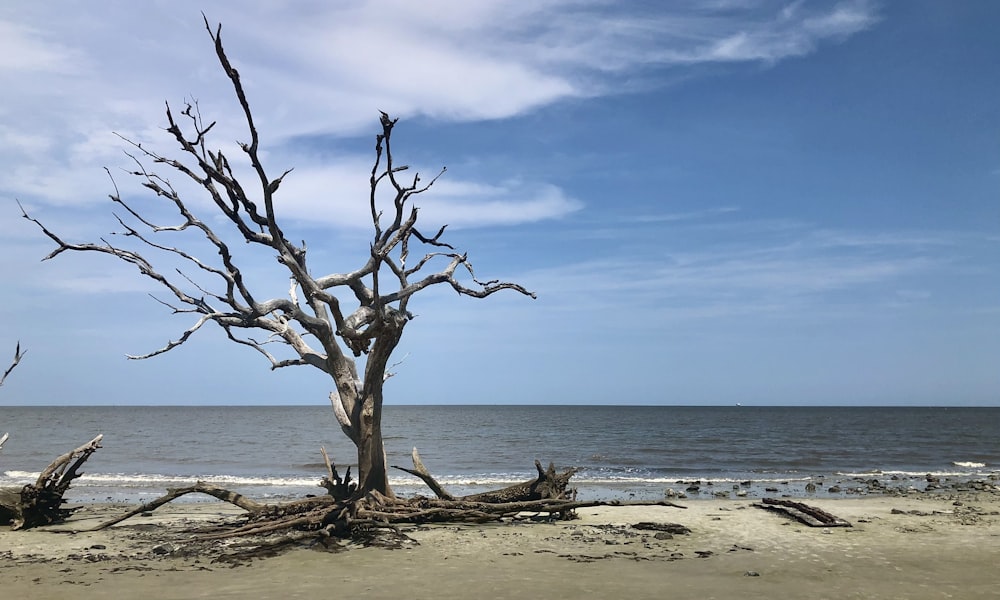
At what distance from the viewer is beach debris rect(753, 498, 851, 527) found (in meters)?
12.8

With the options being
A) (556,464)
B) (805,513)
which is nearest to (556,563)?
(805,513)

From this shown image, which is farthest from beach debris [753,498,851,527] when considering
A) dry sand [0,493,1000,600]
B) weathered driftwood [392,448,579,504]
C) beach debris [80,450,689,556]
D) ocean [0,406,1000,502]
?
ocean [0,406,1000,502]

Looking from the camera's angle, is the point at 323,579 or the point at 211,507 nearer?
the point at 323,579

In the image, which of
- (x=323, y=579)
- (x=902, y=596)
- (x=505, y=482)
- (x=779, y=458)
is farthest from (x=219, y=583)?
(x=779, y=458)

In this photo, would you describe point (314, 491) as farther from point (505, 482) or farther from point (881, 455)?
point (881, 455)

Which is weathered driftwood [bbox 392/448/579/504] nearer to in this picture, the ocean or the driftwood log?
the driftwood log

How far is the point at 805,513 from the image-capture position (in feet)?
45.0

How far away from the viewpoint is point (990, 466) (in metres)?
31.2

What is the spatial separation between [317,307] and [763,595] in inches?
295

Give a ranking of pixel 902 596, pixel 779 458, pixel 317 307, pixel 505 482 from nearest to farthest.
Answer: pixel 902 596
pixel 317 307
pixel 505 482
pixel 779 458

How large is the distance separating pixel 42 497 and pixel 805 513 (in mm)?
13001

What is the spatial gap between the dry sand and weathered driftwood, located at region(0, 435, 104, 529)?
12.2 inches

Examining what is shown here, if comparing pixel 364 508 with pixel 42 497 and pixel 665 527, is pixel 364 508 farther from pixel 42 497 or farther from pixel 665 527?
pixel 42 497

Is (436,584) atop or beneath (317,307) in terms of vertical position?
beneath
